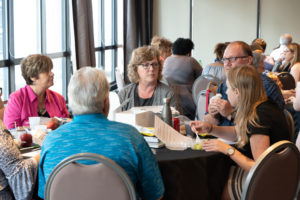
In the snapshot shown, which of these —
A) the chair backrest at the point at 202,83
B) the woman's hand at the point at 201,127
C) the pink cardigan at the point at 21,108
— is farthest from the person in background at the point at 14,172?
the chair backrest at the point at 202,83

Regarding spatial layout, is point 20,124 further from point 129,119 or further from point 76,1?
point 76,1

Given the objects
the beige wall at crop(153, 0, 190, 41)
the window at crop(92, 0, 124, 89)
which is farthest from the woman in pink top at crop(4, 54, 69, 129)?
the beige wall at crop(153, 0, 190, 41)

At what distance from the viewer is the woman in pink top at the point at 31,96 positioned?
327cm

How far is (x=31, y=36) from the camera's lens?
207 inches

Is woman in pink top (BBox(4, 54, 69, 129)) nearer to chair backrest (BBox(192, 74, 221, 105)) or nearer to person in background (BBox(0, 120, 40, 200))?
person in background (BBox(0, 120, 40, 200))

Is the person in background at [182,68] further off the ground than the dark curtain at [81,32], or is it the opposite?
the dark curtain at [81,32]

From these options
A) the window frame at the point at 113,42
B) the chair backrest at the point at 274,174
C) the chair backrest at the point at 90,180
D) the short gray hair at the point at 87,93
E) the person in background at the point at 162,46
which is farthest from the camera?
the window frame at the point at 113,42

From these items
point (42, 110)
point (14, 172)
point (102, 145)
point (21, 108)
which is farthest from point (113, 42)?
point (102, 145)

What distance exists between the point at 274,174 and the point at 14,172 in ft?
4.17

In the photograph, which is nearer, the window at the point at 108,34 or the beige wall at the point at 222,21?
the window at the point at 108,34

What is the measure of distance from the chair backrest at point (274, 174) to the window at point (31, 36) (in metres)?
3.37

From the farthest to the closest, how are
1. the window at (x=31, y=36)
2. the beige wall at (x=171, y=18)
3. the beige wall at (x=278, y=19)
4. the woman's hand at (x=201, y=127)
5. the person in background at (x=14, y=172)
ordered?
1. the beige wall at (x=171, y=18)
2. the beige wall at (x=278, y=19)
3. the window at (x=31, y=36)
4. the woman's hand at (x=201, y=127)
5. the person in background at (x=14, y=172)

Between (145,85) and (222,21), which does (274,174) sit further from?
(222,21)

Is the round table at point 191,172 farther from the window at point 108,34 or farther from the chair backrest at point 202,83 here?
the window at point 108,34
